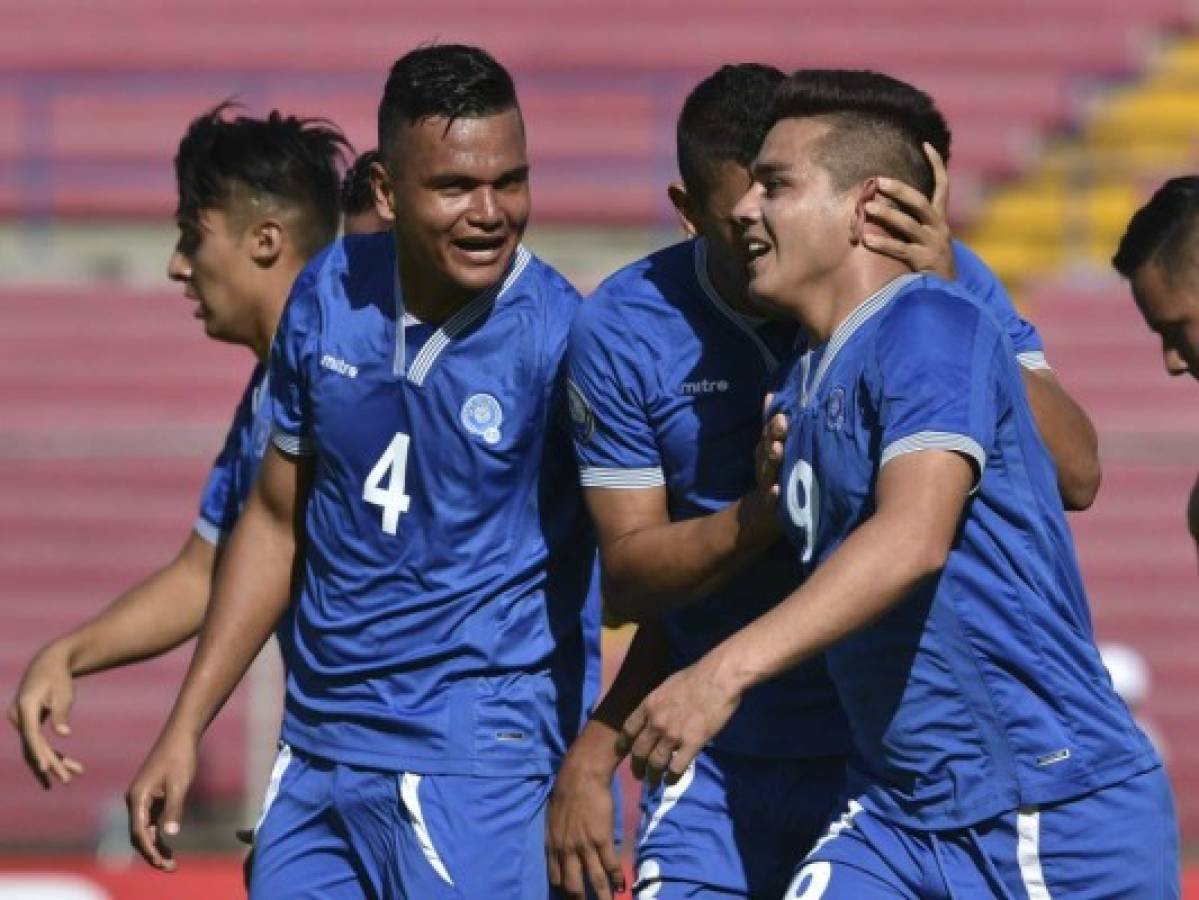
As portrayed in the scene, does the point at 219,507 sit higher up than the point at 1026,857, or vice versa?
the point at 219,507

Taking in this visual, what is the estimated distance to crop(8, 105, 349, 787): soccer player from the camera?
5.15 metres

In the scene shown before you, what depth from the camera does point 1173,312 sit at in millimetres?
4598

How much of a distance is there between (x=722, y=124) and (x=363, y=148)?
392 inches

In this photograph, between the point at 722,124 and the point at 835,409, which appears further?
the point at 722,124

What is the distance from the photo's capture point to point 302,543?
15.5 feet

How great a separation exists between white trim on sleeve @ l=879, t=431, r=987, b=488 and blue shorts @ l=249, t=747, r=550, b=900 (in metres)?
1.30

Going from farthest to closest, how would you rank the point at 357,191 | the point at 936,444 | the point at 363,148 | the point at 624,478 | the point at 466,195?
the point at 363,148, the point at 357,191, the point at 466,195, the point at 624,478, the point at 936,444

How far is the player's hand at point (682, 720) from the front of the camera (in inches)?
130

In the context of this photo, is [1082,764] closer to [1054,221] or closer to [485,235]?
[485,235]

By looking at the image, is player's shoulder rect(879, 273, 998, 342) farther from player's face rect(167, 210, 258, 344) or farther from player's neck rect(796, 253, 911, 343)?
player's face rect(167, 210, 258, 344)

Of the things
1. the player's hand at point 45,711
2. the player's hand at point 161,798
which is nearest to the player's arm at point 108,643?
the player's hand at point 45,711

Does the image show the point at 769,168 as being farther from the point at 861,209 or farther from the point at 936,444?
the point at 936,444

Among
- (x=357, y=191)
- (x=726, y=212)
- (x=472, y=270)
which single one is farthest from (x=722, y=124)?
(x=357, y=191)

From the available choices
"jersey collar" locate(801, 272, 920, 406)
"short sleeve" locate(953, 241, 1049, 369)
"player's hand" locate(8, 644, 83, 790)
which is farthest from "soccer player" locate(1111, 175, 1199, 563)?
"player's hand" locate(8, 644, 83, 790)
